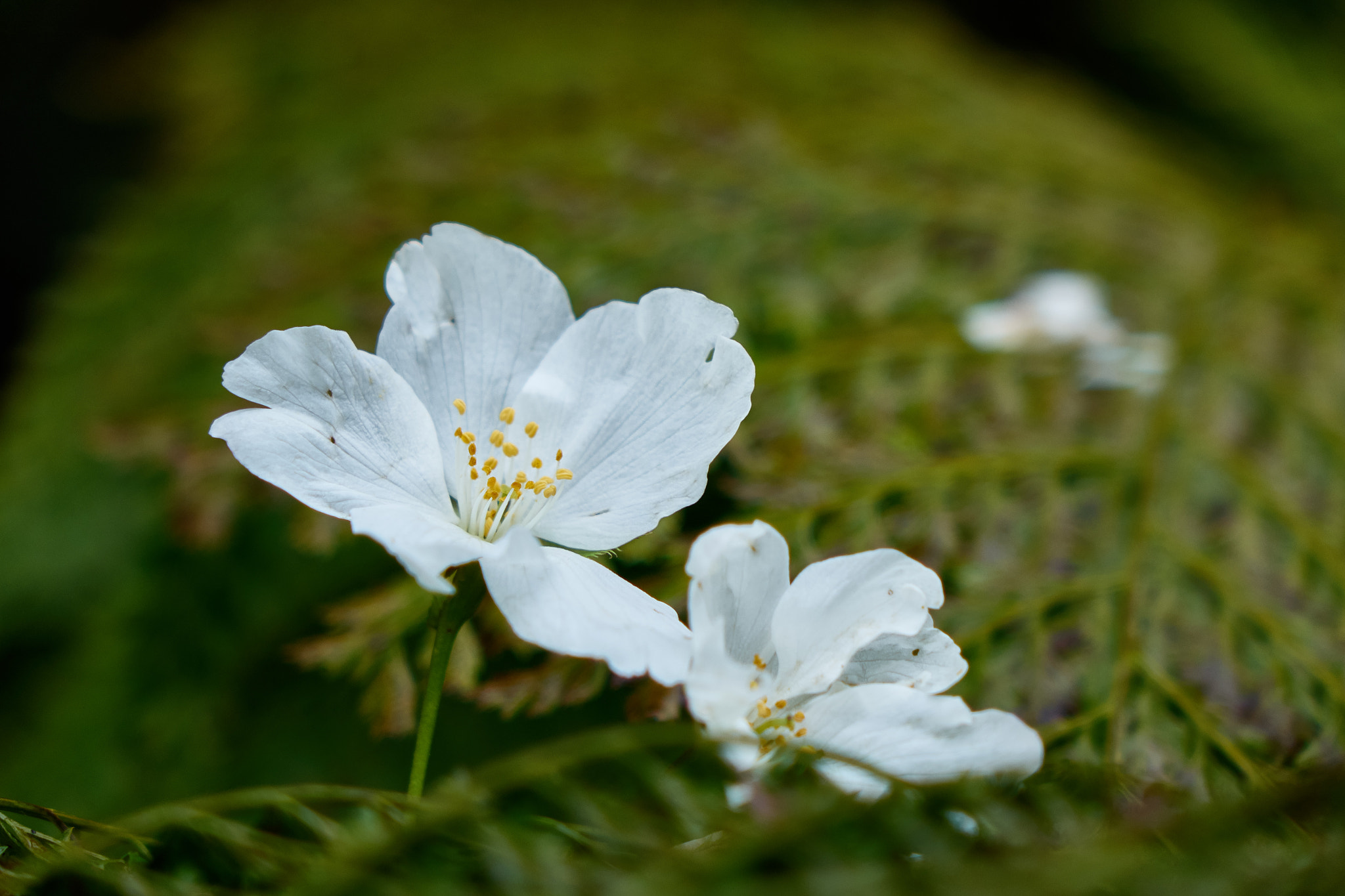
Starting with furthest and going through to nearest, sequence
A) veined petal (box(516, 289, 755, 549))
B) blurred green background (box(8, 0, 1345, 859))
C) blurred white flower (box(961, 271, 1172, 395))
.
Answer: blurred white flower (box(961, 271, 1172, 395)) → blurred green background (box(8, 0, 1345, 859)) → veined petal (box(516, 289, 755, 549))

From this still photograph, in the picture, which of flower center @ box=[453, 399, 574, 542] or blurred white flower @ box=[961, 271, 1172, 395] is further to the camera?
blurred white flower @ box=[961, 271, 1172, 395]

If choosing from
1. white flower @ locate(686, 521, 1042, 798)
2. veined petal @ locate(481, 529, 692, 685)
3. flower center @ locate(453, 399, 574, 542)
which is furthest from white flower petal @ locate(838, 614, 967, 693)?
flower center @ locate(453, 399, 574, 542)

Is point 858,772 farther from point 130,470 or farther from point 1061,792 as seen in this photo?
point 130,470

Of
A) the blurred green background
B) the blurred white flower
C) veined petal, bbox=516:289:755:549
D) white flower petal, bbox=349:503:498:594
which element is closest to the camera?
white flower petal, bbox=349:503:498:594

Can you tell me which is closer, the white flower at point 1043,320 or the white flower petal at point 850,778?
the white flower petal at point 850,778

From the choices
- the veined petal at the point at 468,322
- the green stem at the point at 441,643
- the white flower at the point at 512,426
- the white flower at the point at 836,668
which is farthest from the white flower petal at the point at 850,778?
the veined petal at the point at 468,322

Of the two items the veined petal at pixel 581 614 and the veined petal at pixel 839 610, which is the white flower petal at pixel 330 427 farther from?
the veined petal at pixel 839 610

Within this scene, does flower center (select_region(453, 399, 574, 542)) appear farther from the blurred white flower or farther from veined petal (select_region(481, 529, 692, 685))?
the blurred white flower

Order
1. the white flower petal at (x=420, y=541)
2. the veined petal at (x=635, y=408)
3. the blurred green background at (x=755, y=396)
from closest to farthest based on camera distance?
the white flower petal at (x=420, y=541) < the veined petal at (x=635, y=408) < the blurred green background at (x=755, y=396)
